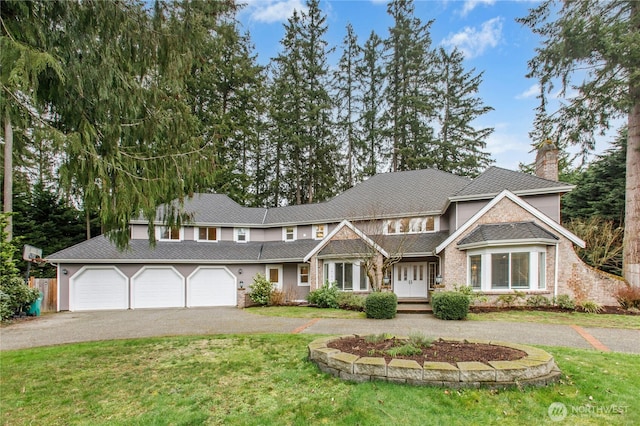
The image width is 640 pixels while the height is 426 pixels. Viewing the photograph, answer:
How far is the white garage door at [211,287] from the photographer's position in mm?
18812

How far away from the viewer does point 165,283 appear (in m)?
18.5

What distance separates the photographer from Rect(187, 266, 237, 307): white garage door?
1881cm

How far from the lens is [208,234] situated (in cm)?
2114

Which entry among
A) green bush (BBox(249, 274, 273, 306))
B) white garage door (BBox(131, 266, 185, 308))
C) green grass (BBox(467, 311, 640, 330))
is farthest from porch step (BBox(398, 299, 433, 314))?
white garage door (BBox(131, 266, 185, 308))

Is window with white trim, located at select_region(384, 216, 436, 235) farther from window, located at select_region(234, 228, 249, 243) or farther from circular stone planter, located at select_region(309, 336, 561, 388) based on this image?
circular stone planter, located at select_region(309, 336, 561, 388)

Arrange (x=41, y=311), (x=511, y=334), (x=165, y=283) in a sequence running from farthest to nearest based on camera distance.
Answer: (x=165, y=283) < (x=41, y=311) < (x=511, y=334)

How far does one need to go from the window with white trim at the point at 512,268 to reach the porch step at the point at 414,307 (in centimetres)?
219

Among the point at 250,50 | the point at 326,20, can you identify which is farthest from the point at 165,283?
the point at 326,20

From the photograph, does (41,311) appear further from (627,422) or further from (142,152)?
(627,422)

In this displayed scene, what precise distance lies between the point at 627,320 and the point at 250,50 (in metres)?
33.3

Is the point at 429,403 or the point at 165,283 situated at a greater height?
the point at 429,403

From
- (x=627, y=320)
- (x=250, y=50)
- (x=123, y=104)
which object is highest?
(x=250, y=50)

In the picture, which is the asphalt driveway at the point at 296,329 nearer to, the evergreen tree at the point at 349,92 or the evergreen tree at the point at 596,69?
the evergreen tree at the point at 596,69

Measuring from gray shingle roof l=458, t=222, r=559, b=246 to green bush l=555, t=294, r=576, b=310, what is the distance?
2.28m
